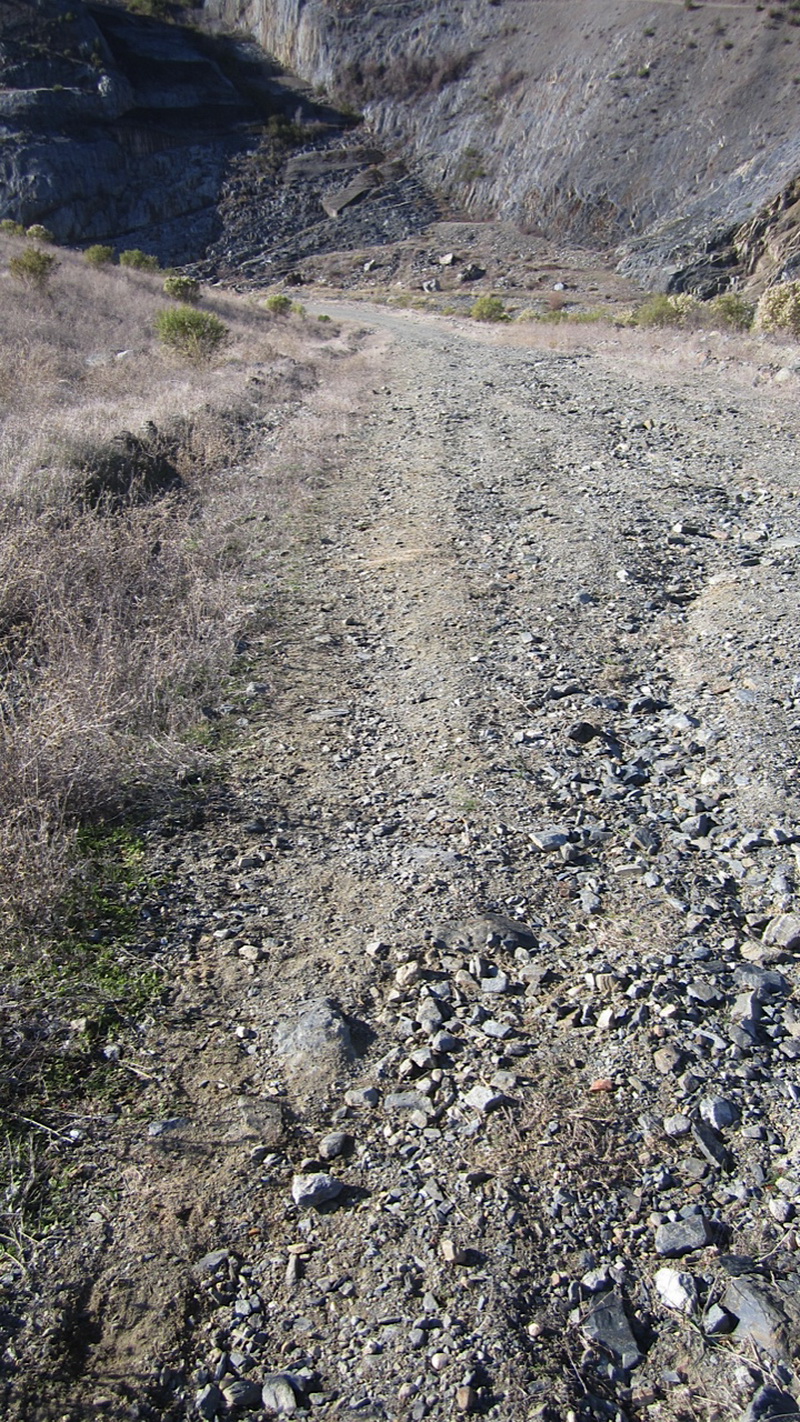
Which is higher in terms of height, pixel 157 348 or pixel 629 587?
pixel 629 587

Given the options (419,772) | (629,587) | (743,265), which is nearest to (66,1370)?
(419,772)

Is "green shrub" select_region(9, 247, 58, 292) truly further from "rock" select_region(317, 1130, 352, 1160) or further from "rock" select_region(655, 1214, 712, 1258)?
"rock" select_region(655, 1214, 712, 1258)

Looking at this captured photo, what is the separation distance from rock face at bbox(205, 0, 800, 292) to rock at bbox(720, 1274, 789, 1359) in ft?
135

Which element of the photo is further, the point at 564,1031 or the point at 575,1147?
the point at 564,1031

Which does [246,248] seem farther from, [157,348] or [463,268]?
[157,348]

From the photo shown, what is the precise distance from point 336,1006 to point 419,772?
4.96 ft

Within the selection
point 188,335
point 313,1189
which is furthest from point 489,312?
point 313,1189

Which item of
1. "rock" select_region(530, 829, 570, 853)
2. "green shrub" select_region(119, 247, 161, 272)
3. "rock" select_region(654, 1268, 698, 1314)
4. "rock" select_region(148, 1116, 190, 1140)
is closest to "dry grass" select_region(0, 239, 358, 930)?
"rock" select_region(148, 1116, 190, 1140)

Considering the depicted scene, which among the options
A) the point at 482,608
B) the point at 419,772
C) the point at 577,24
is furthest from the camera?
the point at 577,24

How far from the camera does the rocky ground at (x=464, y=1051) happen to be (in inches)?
77.9

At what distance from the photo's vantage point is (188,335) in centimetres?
A: 1579

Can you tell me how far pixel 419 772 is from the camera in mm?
4199

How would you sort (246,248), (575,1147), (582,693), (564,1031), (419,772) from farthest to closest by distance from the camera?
(246,248)
(582,693)
(419,772)
(564,1031)
(575,1147)

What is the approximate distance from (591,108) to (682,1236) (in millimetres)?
61836
